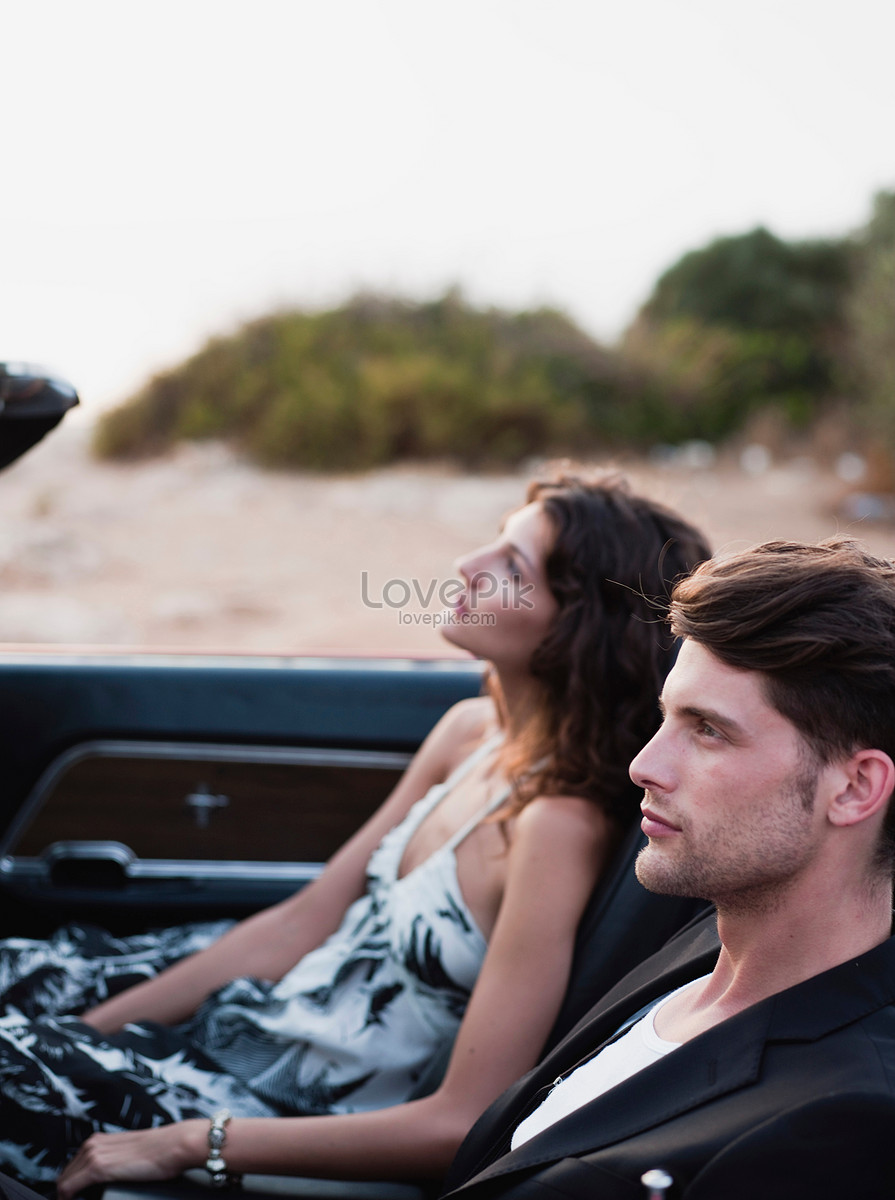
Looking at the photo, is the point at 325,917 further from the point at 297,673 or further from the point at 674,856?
the point at 674,856

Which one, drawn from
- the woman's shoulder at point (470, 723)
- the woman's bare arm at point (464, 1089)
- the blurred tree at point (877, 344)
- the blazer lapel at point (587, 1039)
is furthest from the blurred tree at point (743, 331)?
the blazer lapel at point (587, 1039)

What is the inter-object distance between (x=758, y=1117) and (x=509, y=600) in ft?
3.23

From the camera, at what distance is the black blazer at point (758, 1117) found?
0.85 metres

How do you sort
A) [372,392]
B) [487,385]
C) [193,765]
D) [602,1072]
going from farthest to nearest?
[487,385] → [372,392] → [193,765] → [602,1072]

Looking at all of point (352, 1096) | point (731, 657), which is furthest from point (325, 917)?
point (731, 657)

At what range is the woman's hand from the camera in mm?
1461

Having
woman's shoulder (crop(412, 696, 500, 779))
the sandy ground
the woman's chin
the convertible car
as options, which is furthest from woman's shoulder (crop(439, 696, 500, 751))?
the sandy ground

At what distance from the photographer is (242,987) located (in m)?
1.88

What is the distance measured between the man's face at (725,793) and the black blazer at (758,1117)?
12 centimetres

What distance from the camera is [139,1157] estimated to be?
Answer: 4.83 ft

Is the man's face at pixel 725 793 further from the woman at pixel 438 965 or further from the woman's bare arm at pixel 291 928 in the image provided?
the woman's bare arm at pixel 291 928

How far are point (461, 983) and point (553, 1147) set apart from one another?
56 cm

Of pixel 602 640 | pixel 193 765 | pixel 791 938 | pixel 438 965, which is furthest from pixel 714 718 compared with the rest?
pixel 193 765

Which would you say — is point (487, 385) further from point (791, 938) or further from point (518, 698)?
point (791, 938)
